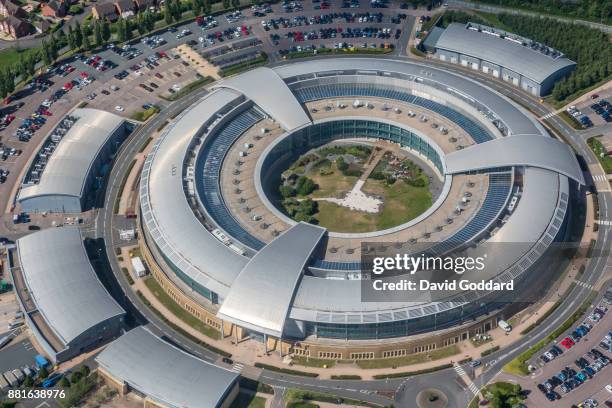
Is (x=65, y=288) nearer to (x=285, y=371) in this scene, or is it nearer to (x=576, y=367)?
(x=285, y=371)

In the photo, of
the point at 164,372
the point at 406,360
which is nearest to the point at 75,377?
the point at 164,372

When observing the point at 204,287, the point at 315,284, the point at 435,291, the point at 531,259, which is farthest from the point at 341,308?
the point at 531,259

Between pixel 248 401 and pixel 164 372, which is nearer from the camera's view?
pixel 164 372

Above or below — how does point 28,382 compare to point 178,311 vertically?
below

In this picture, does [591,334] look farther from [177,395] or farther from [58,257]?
[58,257]

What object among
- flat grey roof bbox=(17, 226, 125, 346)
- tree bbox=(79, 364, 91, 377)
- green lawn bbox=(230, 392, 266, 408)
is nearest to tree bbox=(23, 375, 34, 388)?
flat grey roof bbox=(17, 226, 125, 346)

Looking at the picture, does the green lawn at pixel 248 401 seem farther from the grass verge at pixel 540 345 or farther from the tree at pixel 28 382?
the grass verge at pixel 540 345
